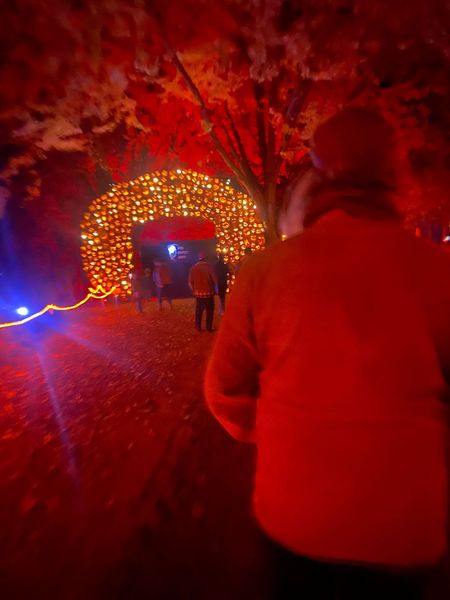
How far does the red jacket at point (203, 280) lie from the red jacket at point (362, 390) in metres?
6.55

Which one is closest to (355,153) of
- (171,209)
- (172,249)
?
(171,209)

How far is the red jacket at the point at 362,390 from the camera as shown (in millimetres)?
827

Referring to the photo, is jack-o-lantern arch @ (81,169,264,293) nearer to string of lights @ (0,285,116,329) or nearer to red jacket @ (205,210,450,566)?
string of lights @ (0,285,116,329)

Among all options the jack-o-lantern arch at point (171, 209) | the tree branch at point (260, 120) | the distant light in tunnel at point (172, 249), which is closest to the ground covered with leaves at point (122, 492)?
the tree branch at point (260, 120)

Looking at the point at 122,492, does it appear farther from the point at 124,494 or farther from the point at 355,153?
the point at 355,153

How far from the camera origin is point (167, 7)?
13.8ft

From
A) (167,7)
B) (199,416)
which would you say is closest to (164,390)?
(199,416)

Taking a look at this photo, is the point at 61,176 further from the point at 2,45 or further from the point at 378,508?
the point at 378,508

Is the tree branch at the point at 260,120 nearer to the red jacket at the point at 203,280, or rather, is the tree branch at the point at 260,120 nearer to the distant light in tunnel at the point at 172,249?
the red jacket at the point at 203,280

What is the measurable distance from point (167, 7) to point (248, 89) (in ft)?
8.10

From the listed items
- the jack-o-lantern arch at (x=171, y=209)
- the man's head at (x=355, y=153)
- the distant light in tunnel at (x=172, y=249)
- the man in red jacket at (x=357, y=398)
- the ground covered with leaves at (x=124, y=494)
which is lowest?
the ground covered with leaves at (x=124, y=494)

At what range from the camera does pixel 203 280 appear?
293 inches

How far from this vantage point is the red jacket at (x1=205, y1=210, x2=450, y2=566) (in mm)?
827

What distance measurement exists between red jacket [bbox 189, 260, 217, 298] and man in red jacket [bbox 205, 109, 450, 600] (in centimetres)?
651
